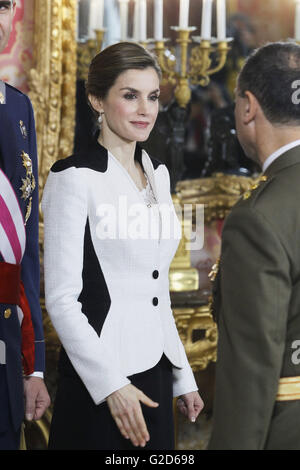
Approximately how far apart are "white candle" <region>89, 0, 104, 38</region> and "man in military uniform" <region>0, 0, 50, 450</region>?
1059mm

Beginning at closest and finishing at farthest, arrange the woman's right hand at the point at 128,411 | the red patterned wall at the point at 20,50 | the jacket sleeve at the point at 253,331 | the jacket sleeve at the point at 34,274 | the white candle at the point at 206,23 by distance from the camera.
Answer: the jacket sleeve at the point at 253,331
the woman's right hand at the point at 128,411
the jacket sleeve at the point at 34,274
the red patterned wall at the point at 20,50
the white candle at the point at 206,23

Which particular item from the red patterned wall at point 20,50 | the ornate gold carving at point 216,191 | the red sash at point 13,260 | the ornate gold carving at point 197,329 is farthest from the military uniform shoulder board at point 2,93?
the ornate gold carving at point 216,191

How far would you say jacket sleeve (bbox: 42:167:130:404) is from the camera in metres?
1.14

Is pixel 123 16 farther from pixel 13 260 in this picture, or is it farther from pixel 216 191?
pixel 13 260

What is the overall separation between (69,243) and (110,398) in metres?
0.24

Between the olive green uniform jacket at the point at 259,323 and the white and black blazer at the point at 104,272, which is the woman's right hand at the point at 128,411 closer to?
the white and black blazer at the point at 104,272

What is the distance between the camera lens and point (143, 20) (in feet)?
7.47

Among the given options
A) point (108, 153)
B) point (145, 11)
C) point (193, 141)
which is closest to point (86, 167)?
point (108, 153)

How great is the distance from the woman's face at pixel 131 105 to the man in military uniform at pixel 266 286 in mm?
221

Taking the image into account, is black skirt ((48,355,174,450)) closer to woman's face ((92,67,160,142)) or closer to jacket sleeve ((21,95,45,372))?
jacket sleeve ((21,95,45,372))

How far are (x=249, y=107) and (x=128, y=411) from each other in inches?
18.7

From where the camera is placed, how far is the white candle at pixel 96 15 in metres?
2.27

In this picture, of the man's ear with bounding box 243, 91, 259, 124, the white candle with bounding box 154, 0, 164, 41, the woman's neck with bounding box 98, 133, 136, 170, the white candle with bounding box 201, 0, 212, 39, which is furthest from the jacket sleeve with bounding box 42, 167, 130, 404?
the white candle with bounding box 201, 0, 212, 39

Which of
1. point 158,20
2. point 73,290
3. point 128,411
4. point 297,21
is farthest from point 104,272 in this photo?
point 297,21
